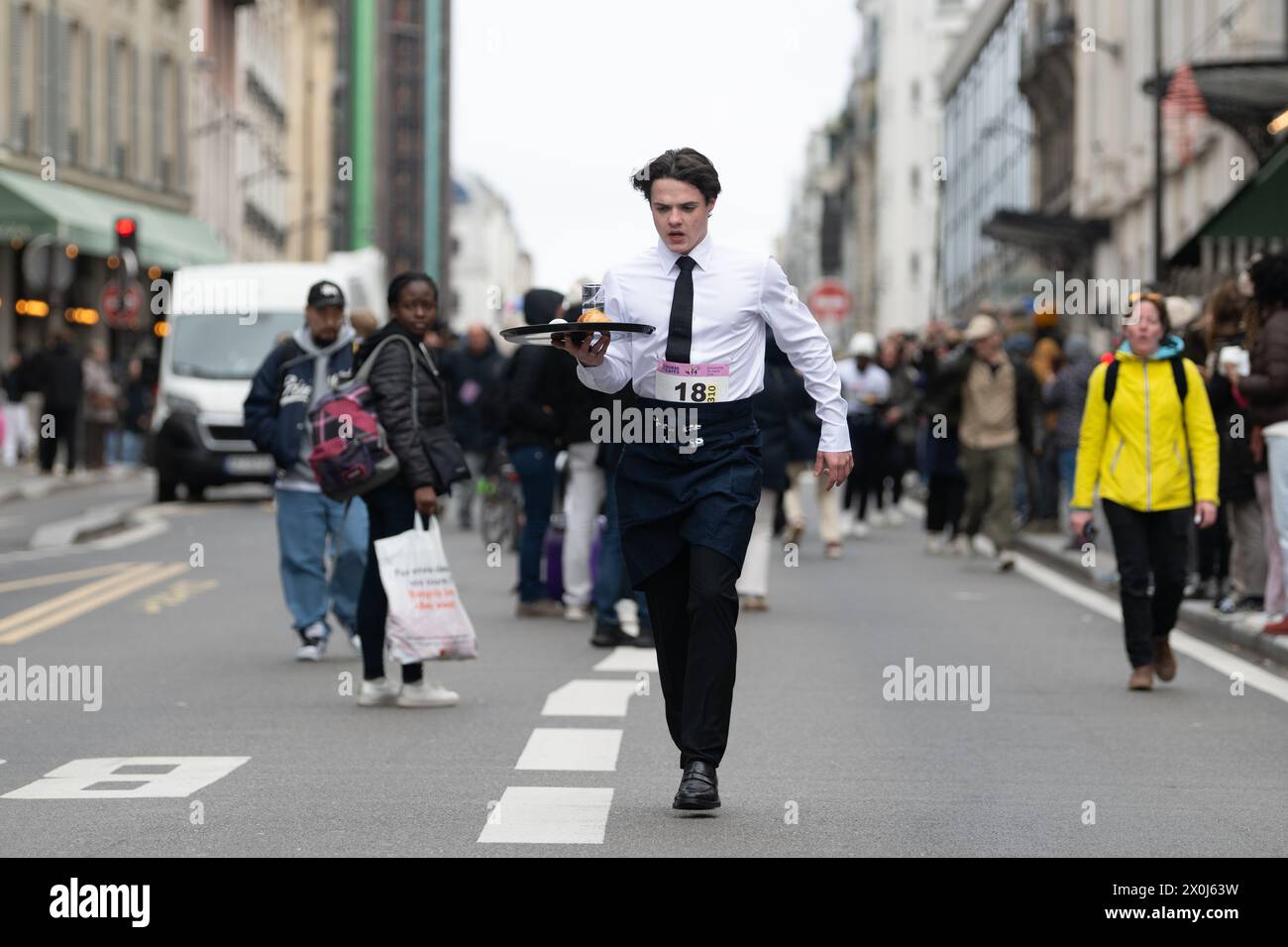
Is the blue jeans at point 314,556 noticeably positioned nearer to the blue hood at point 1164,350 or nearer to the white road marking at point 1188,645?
the blue hood at point 1164,350

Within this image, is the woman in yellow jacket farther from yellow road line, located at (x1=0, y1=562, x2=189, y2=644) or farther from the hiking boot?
yellow road line, located at (x1=0, y1=562, x2=189, y2=644)

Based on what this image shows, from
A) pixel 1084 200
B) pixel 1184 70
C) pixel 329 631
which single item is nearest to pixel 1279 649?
pixel 329 631

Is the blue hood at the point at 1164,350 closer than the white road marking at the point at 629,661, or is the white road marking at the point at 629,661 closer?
the blue hood at the point at 1164,350

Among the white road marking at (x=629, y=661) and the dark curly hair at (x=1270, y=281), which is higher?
the dark curly hair at (x=1270, y=281)

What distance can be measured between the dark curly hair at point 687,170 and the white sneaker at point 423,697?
348 centimetres

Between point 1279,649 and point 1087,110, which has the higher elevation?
point 1087,110

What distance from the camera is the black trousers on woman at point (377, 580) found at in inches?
408

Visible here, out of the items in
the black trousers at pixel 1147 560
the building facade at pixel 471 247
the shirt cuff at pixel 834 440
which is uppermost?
the building facade at pixel 471 247

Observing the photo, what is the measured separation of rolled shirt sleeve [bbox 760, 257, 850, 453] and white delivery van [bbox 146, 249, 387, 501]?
771 inches

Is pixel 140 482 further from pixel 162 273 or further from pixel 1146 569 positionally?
pixel 1146 569

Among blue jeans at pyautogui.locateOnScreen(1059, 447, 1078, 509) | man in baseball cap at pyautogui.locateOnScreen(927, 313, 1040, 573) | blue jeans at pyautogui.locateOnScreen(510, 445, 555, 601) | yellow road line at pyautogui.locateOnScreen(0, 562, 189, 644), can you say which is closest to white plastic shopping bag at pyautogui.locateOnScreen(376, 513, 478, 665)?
yellow road line at pyautogui.locateOnScreen(0, 562, 189, 644)

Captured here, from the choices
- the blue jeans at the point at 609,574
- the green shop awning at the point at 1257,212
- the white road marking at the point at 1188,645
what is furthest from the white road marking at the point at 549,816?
the green shop awning at the point at 1257,212

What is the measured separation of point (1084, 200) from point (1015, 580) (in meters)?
31.7
